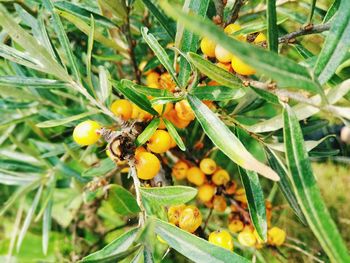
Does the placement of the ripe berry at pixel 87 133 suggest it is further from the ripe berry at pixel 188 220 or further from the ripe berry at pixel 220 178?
the ripe berry at pixel 220 178

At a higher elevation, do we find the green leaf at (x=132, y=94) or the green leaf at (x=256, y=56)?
the green leaf at (x=256, y=56)

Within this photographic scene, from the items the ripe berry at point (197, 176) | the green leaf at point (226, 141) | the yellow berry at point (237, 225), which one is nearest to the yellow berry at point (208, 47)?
the green leaf at point (226, 141)

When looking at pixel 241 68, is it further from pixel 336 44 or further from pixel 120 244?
pixel 120 244

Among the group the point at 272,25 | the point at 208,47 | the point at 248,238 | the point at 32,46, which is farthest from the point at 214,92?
the point at 248,238

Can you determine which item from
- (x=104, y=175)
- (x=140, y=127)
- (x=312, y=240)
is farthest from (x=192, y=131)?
(x=312, y=240)

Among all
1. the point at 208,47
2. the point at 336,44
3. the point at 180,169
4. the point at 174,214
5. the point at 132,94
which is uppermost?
the point at 336,44

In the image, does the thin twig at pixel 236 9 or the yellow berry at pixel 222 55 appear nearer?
the yellow berry at pixel 222 55
